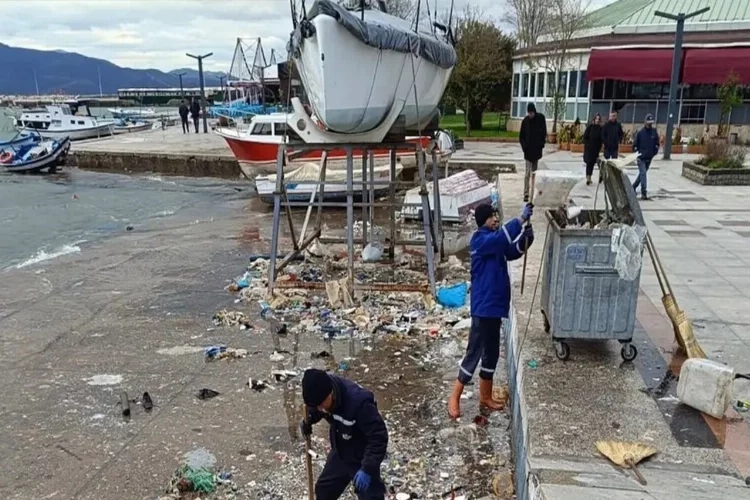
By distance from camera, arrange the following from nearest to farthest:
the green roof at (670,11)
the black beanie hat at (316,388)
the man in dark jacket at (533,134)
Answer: the black beanie hat at (316,388), the man in dark jacket at (533,134), the green roof at (670,11)

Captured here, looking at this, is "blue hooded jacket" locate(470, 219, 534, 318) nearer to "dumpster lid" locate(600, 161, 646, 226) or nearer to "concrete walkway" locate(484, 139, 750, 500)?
"concrete walkway" locate(484, 139, 750, 500)

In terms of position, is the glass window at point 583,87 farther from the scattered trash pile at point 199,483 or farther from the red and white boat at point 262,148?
the scattered trash pile at point 199,483

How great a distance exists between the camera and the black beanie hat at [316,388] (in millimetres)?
3197

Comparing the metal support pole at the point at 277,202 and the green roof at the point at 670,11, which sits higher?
the green roof at the point at 670,11

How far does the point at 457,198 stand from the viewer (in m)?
13.7

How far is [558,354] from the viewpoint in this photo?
16.1 feet

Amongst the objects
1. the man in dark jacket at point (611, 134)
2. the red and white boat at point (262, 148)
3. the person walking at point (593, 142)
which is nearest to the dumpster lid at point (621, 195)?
the man in dark jacket at point (611, 134)

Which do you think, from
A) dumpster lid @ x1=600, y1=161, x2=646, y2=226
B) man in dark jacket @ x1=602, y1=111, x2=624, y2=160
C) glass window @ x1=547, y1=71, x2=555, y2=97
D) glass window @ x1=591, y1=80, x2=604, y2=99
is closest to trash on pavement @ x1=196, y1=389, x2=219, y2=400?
dumpster lid @ x1=600, y1=161, x2=646, y2=226

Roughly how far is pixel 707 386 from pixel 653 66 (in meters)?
22.9

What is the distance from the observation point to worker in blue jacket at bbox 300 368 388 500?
3.24 metres

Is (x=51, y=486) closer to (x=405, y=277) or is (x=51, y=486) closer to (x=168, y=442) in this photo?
(x=168, y=442)

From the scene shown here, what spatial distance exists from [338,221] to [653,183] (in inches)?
311

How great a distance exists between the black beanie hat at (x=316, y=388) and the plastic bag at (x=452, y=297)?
17.1ft

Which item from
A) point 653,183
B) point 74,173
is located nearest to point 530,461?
point 653,183
